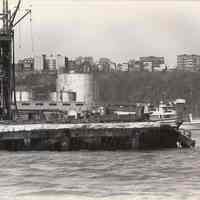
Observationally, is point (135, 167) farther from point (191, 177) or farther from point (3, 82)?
point (3, 82)

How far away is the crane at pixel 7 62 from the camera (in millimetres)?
79688

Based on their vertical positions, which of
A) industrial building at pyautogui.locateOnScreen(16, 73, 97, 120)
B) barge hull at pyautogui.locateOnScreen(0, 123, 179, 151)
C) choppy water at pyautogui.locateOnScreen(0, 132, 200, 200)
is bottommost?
choppy water at pyautogui.locateOnScreen(0, 132, 200, 200)

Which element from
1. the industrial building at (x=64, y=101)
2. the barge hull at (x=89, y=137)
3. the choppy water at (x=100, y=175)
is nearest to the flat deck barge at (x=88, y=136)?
the barge hull at (x=89, y=137)

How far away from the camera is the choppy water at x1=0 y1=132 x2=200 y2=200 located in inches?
1315

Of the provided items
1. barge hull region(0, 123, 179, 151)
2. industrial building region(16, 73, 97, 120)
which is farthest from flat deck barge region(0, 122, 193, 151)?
industrial building region(16, 73, 97, 120)

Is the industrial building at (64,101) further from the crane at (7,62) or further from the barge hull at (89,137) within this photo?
the barge hull at (89,137)

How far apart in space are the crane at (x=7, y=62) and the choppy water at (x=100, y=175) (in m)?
19.4

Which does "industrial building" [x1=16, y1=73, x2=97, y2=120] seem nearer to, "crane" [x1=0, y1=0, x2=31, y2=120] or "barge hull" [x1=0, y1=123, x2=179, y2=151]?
"crane" [x1=0, y1=0, x2=31, y2=120]

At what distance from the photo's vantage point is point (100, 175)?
138 feet

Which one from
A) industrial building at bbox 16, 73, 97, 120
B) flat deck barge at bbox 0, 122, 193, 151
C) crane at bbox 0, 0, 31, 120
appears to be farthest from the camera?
industrial building at bbox 16, 73, 97, 120

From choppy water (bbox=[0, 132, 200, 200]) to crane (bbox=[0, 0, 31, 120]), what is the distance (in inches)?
765

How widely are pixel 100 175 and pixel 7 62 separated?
137 ft

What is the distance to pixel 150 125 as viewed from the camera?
213 ft

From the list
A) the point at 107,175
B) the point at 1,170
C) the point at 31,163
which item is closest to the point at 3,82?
the point at 31,163
